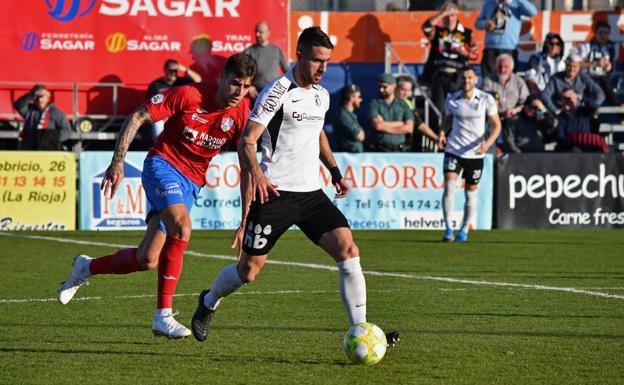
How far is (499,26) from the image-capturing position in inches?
832

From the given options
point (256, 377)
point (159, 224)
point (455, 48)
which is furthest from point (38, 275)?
point (455, 48)

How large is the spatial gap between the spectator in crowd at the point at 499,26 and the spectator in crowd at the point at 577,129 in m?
1.33

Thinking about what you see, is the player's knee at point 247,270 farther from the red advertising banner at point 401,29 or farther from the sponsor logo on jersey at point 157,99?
the red advertising banner at point 401,29

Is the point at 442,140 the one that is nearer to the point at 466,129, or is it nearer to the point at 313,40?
the point at 466,129

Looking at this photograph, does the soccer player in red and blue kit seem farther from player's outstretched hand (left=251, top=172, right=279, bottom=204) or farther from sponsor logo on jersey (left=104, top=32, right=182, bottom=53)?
sponsor logo on jersey (left=104, top=32, right=182, bottom=53)

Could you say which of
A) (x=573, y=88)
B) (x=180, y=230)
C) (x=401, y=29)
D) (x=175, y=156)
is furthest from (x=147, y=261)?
(x=401, y=29)

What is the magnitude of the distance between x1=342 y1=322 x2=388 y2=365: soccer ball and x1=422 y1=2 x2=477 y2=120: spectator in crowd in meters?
13.9

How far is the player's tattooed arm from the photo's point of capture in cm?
820

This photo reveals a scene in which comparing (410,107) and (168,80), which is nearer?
(168,80)

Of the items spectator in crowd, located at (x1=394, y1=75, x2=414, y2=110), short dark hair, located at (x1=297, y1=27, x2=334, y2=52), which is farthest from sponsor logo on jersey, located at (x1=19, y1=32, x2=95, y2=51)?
short dark hair, located at (x1=297, y1=27, x2=334, y2=52)

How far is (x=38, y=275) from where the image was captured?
13031 mm

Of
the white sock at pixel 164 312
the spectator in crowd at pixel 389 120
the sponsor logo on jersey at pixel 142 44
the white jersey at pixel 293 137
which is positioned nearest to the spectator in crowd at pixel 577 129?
the spectator in crowd at pixel 389 120

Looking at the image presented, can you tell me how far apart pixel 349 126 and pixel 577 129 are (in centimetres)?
435

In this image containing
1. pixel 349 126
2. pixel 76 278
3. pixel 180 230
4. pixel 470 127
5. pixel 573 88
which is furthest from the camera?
pixel 573 88
